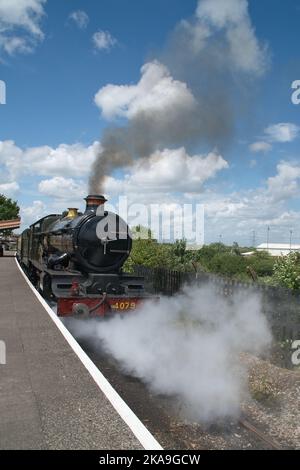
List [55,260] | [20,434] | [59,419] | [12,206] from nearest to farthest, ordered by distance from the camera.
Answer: [20,434] → [59,419] → [55,260] → [12,206]

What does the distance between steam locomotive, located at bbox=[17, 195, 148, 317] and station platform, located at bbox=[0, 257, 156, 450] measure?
1061 mm

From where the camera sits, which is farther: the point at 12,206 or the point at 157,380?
the point at 12,206

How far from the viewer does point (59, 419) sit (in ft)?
13.6

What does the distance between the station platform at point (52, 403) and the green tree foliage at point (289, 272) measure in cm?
473

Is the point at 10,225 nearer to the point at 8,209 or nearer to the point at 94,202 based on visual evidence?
the point at 8,209

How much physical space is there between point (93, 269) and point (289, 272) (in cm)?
407

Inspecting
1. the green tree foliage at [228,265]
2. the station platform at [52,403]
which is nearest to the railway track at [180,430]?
the station platform at [52,403]

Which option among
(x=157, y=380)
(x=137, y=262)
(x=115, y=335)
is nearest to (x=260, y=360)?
(x=157, y=380)

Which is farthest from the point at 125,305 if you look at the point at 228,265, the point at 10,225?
the point at 10,225

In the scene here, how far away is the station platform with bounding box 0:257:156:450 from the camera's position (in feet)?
12.2

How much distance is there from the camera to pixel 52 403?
4.53 m

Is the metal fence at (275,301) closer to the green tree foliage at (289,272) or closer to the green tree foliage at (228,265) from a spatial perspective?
the green tree foliage at (289,272)

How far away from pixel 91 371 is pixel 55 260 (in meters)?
4.56

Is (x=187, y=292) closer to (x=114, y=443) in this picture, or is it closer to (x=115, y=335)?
(x=115, y=335)
